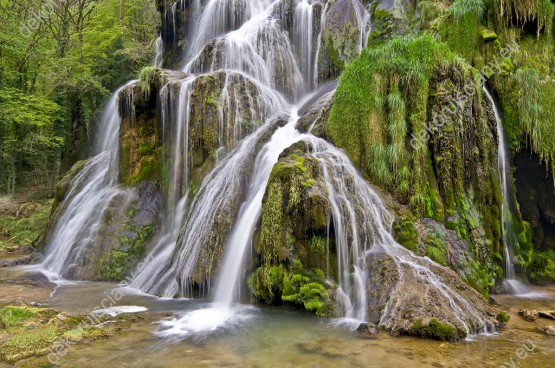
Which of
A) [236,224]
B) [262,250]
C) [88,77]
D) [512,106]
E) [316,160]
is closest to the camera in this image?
[262,250]

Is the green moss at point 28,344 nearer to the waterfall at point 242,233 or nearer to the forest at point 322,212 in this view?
the forest at point 322,212

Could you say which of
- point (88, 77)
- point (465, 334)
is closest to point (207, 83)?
point (465, 334)

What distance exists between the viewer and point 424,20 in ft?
46.0

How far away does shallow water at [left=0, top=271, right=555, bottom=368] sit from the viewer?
4859 mm

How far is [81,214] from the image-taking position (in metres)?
12.2

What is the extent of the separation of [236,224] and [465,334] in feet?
15.9

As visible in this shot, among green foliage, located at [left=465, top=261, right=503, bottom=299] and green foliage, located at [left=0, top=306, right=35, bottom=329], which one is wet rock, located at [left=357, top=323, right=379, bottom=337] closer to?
green foliage, located at [left=465, top=261, right=503, bottom=299]

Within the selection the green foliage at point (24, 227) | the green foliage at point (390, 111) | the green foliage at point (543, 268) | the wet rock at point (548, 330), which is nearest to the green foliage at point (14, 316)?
the green foliage at point (390, 111)

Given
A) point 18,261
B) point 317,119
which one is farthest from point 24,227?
point 317,119

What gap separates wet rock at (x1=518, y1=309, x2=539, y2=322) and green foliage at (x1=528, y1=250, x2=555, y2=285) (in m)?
3.40

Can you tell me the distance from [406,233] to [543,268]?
4.78 meters

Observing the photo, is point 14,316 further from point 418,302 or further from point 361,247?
point 418,302

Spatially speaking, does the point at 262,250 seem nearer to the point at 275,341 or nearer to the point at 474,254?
the point at 275,341

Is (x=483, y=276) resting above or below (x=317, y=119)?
below
